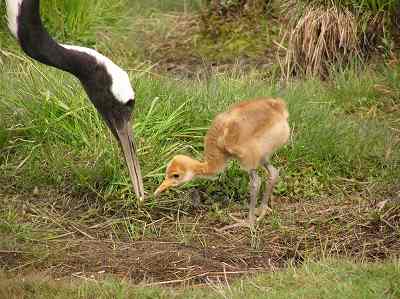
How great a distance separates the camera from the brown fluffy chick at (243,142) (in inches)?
265

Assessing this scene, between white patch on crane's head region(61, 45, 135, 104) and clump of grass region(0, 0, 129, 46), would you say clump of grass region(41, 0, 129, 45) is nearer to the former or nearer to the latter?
clump of grass region(0, 0, 129, 46)

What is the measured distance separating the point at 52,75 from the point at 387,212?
2.78 m

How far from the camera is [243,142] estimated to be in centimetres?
674

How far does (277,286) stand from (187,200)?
1.57 m

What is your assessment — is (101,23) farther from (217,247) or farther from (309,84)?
(217,247)

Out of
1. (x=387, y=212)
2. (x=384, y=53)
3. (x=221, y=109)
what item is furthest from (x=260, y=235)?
(x=384, y=53)

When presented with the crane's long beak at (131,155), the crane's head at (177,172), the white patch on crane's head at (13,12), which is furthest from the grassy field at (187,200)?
the white patch on crane's head at (13,12)

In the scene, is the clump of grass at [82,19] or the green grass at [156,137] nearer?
the green grass at [156,137]

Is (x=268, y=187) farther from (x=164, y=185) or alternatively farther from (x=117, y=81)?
(x=117, y=81)

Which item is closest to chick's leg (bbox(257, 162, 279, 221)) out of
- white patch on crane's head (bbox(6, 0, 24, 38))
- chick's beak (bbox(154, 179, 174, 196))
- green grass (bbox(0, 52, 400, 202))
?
green grass (bbox(0, 52, 400, 202))

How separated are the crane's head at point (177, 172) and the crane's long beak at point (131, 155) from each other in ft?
0.50

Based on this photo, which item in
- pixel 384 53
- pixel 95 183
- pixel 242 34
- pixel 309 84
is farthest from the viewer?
pixel 242 34

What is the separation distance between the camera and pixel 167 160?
7.47 m

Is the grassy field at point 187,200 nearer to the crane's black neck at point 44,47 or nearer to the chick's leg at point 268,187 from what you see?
the chick's leg at point 268,187
